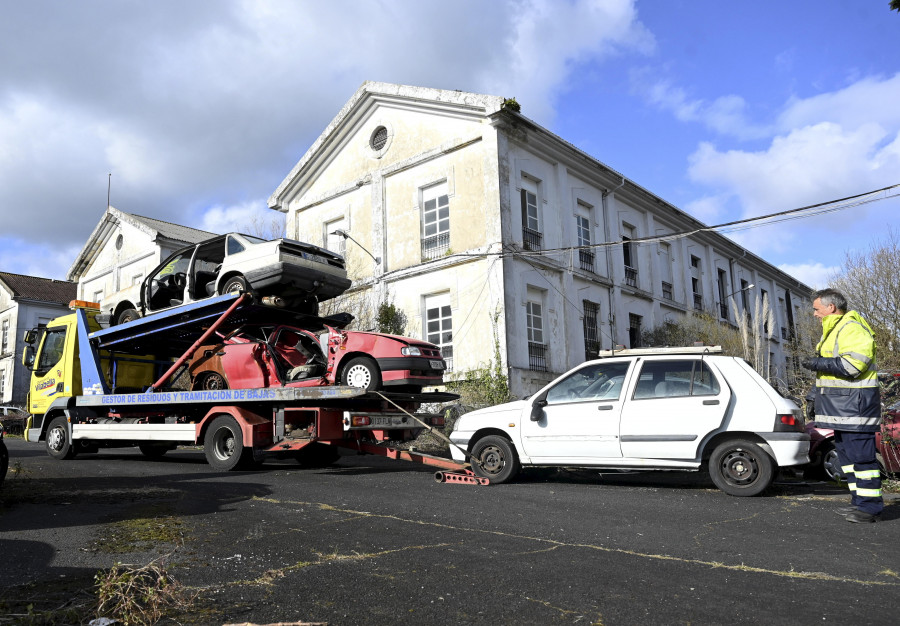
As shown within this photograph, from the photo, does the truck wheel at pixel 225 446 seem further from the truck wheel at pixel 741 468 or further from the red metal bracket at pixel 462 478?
the truck wheel at pixel 741 468

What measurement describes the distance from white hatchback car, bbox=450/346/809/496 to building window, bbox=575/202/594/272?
45.2ft

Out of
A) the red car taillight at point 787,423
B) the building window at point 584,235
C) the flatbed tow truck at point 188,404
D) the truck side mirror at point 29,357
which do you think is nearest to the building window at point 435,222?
the building window at point 584,235

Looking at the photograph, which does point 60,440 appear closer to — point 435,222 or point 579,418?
point 579,418

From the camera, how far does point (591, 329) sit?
21781mm

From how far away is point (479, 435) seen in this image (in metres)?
8.51

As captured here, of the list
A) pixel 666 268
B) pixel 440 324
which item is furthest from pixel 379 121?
pixel 666 268

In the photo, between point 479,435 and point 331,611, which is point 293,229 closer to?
point 479,435

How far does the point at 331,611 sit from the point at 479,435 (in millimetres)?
5216

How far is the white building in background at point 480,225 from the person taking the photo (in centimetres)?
1877

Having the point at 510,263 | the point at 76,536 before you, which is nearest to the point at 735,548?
the point at 76,536

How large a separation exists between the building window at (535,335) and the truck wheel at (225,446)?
1037 centimetres

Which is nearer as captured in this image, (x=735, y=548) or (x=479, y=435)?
(x=735, y=548)

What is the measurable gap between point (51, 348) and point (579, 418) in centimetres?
1000

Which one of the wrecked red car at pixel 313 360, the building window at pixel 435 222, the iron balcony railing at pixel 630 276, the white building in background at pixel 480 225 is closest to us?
the wrecked red car at pixel 313 360
